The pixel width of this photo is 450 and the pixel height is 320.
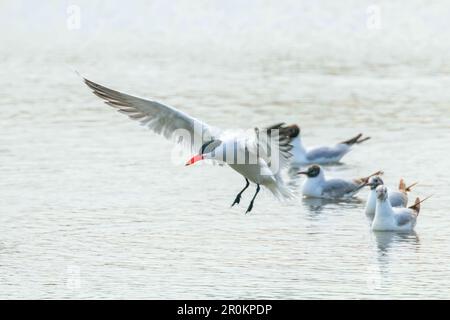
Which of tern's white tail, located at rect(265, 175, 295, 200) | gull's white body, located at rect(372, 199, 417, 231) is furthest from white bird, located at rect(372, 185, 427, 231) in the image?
tern's white tail, located at rect(265, 175, 295, 200)

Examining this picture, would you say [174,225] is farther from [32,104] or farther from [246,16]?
[246,16]

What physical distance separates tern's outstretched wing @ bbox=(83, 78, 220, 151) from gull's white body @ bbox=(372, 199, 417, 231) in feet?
7.15

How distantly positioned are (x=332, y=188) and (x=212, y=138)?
3381 millimetres

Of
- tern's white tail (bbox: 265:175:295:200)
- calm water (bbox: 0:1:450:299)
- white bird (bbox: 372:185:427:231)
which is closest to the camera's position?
calm water (bbox: 0:1:450:299)

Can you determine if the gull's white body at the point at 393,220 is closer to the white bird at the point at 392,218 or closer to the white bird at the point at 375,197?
the white bird at the point at 392,218

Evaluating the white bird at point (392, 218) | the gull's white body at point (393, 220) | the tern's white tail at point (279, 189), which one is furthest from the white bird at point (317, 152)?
the tern's white tail at point (279, 189)

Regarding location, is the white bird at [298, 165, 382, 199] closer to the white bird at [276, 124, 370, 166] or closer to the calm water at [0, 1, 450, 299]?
the calm water at [0, 1, 450, 299]

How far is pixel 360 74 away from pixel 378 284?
1327 centimetres

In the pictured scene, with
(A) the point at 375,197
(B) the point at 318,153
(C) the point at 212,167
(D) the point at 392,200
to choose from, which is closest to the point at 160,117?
(A) the point at 375,197

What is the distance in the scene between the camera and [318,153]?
17.3m

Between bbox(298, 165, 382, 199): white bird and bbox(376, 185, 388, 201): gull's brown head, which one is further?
bbox(298, 165, 382, 199): white bird

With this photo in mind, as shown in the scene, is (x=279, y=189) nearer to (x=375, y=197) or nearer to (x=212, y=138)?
(x=212, y=138)

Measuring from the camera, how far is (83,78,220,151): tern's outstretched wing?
39.4 ft
